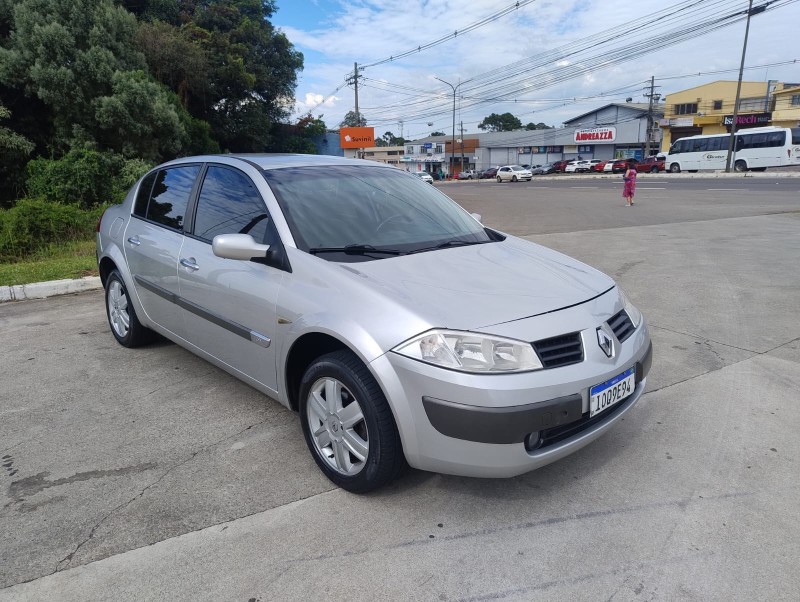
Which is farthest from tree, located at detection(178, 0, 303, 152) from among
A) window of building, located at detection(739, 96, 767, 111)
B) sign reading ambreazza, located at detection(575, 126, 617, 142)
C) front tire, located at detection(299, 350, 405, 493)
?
window of building, located at detection(739, 96, 767, 111)

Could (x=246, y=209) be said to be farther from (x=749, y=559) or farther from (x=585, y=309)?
(x=749, y=559)

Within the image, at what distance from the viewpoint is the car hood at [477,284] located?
252cm

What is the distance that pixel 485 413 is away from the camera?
2328 mm

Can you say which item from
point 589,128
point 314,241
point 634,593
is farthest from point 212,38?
point 589,128

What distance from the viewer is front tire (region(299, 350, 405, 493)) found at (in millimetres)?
2535

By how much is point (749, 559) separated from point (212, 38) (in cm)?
2528

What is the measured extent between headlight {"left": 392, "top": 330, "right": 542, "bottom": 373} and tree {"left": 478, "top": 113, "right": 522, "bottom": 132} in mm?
123639

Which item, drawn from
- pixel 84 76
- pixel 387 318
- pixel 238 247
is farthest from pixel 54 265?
pixel 387 318

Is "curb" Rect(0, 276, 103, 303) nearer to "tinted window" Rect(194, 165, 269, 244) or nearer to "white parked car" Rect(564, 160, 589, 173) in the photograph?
"tinted window" Rect(194, 165, 269, 244)

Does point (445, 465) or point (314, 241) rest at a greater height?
point (314, 241)

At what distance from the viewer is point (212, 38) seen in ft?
75.2

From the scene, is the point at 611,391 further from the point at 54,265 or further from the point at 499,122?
the point at 499,122

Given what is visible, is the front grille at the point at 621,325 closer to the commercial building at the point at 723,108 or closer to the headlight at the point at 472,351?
the headlight at the point at 472,351

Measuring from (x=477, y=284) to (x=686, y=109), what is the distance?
2684 inches
